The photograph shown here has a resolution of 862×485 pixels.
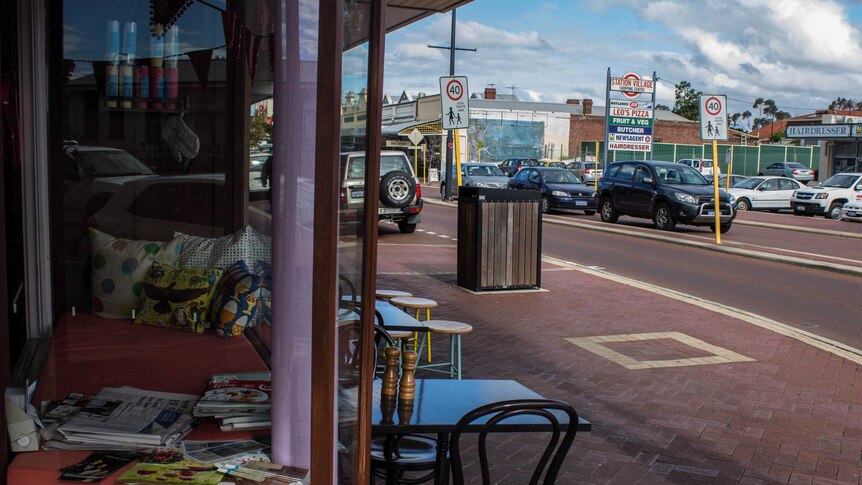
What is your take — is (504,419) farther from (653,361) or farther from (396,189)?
(396,189)

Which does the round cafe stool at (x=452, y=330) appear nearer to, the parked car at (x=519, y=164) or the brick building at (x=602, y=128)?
the parked car at (x=519, y=164)

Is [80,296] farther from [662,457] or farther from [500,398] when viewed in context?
[662,457]

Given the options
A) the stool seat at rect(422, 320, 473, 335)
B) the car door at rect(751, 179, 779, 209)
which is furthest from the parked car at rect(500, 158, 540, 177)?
the stool seat at rect(422, 320, 473, 335)

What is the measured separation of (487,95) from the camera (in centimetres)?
6806

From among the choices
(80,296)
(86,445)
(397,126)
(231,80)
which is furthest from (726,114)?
(397,126)

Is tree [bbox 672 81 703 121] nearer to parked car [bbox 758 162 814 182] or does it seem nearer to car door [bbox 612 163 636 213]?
parked car [bbox 758 162 814 182]

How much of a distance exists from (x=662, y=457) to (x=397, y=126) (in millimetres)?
41670

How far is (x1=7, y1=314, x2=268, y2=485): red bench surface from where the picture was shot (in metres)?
4.03

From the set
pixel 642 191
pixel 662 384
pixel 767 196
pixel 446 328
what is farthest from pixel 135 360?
pixel 767 196

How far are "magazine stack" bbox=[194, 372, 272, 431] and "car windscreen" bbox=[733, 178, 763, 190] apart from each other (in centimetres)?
2951

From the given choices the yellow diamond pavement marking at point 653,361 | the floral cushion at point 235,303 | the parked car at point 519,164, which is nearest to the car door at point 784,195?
the parked car at point 519,164

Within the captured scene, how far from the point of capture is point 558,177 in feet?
88.4

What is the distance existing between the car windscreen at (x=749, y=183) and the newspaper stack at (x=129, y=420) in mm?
29593

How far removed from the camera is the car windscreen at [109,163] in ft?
18.1
